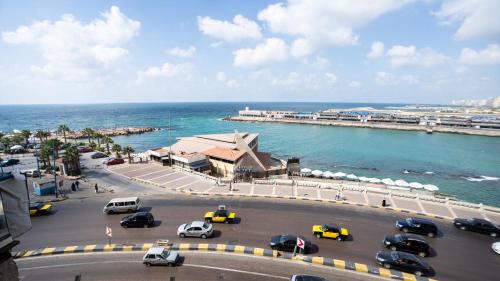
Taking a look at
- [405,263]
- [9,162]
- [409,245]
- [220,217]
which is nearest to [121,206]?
[220,217]

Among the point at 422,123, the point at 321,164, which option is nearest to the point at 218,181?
the point at 321,164

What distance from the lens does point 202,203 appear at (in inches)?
1515

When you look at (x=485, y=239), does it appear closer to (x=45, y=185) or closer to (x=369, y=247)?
(x=369, y=247)

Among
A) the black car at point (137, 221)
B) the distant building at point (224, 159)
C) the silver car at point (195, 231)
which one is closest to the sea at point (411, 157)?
the distant building at point (224, 159)

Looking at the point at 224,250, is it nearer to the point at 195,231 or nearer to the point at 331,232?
the point at 195,231

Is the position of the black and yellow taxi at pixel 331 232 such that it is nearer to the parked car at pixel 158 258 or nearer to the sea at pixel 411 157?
the parked car at pixel 158 258

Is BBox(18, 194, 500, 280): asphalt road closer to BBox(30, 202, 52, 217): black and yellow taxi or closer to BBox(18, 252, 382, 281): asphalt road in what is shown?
BBox(30, 202, 52, 217): black and yellow taxi

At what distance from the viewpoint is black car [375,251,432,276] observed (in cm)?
2323

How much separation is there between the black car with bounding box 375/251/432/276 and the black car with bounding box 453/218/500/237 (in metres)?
12.0

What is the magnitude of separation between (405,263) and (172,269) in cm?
2167

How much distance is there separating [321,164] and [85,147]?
78.4m

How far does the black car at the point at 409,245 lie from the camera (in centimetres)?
2608

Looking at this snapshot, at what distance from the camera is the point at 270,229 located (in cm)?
3061

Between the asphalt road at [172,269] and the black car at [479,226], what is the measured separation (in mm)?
17377
